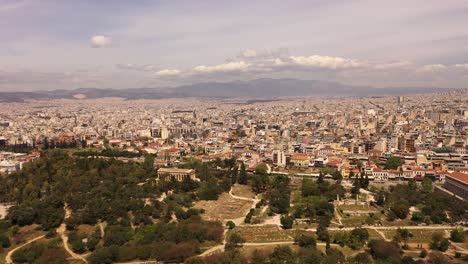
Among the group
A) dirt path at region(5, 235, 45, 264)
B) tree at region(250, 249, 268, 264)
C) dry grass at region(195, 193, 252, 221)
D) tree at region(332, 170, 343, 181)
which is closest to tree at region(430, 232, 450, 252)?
tree at region(250, 249, 268, 264)

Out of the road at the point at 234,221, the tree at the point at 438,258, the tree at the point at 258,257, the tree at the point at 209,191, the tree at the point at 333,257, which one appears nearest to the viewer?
the tree at the point at 333,257

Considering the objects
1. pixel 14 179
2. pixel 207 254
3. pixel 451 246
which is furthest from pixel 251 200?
pixel 14 179

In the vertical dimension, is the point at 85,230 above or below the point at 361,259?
below

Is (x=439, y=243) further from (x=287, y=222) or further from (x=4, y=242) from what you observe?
(x=4, y=242)

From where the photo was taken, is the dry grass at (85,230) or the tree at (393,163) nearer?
the dry grass at (85,230)

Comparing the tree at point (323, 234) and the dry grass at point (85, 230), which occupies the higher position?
the tree at point (323, 234)

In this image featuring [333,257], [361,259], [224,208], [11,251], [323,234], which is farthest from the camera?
[224,208]

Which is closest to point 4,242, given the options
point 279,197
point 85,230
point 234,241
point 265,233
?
point 85,230

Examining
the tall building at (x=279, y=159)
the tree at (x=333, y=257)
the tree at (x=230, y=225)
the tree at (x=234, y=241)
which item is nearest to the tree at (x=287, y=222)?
the tree at (x=230, y=225)

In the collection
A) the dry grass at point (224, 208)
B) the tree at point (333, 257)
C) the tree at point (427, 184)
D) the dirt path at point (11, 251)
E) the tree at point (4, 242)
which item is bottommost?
the dirt path at point (11, 251)

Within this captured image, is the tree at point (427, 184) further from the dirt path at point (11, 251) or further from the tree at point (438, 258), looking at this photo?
the dirt path at point (11, 251)

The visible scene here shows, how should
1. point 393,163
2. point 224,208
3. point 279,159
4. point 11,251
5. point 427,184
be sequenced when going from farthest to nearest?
point 279,159
point 393,163
point 427,184
point 224,208
point 11,251
